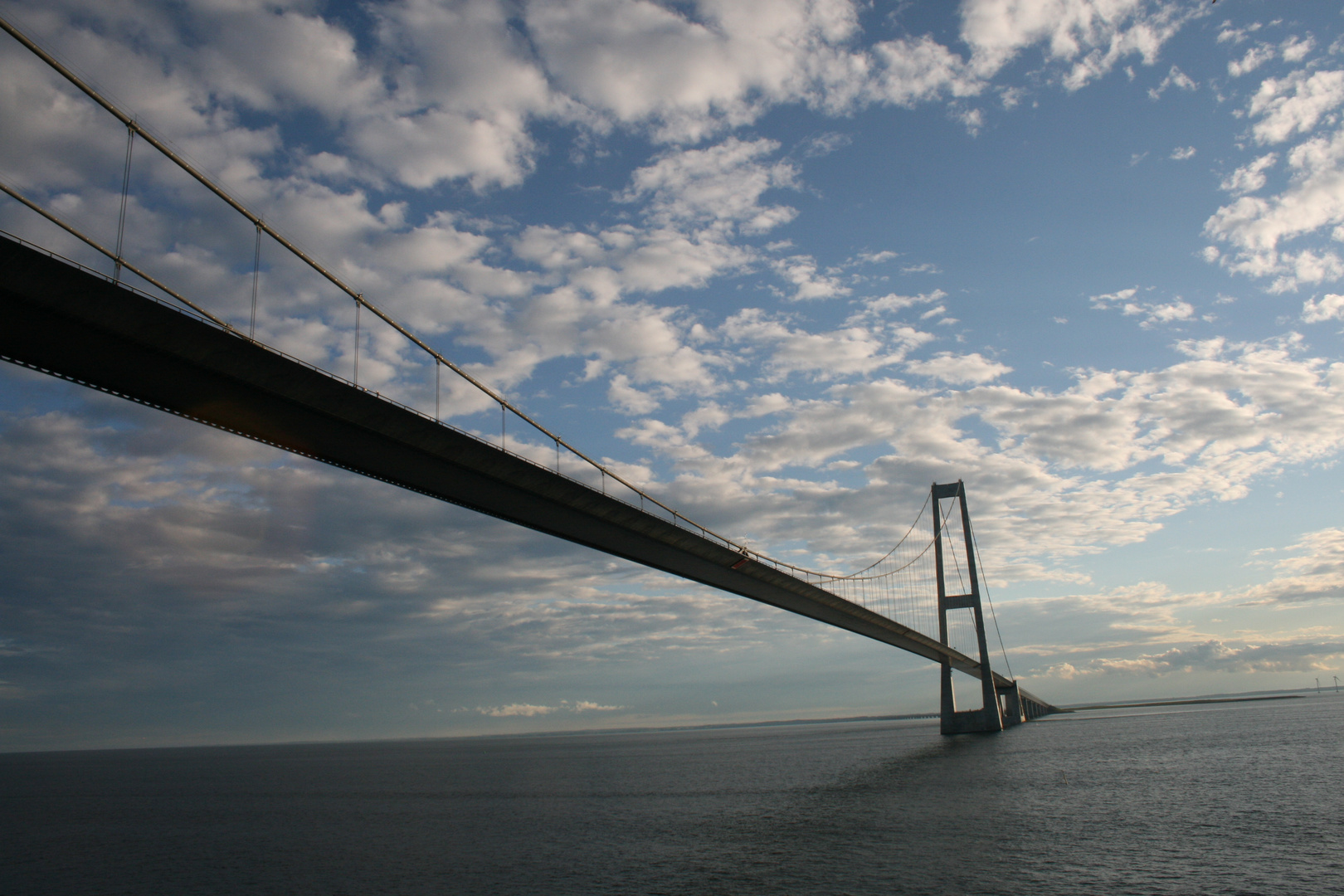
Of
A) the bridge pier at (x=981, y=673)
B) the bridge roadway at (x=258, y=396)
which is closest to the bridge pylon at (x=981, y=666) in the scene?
the bridge pier at (x=981, y=673)

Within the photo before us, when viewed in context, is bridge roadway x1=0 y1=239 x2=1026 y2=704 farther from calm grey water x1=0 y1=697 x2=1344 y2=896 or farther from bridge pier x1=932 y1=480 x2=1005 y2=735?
bridge pier x1=932 y1=480 x2=1005 y2=735

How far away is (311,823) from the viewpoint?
51.7 m

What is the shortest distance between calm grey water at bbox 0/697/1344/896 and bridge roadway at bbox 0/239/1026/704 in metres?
14.4

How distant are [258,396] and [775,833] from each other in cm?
2891

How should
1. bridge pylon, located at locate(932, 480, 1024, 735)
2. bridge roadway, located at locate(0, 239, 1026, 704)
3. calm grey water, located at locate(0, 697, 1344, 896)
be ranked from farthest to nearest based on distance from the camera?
bridge pylon, located at locate(932, 480, 1024, 735) < calm grey water, located at locate(0, 697, 1344, 896) < bridge roadway, located at locate(0, 239, 1026, 704)

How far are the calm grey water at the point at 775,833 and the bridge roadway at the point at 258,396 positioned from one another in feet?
47.3

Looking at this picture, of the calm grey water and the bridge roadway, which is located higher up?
the bridge roadway

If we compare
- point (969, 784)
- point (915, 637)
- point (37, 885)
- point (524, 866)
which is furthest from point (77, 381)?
point (915, 637)

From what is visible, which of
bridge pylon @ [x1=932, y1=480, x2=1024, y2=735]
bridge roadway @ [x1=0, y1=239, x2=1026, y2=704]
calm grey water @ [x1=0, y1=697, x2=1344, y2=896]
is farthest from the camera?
bridge pylon @ [x1=932, y1=480, x2=1024, y2=735]

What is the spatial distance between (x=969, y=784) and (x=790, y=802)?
11958mm

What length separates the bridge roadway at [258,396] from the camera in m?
19.0

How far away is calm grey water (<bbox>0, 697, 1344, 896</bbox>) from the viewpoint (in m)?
27.3

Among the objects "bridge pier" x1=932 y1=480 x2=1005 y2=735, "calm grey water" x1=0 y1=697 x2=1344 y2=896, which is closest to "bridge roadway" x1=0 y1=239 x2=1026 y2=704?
"calm grey water" x1=0 y1=697 x2=1344 y2=896

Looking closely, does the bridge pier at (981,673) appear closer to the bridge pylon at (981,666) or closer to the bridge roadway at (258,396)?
the bridge pylon at (981,666)
